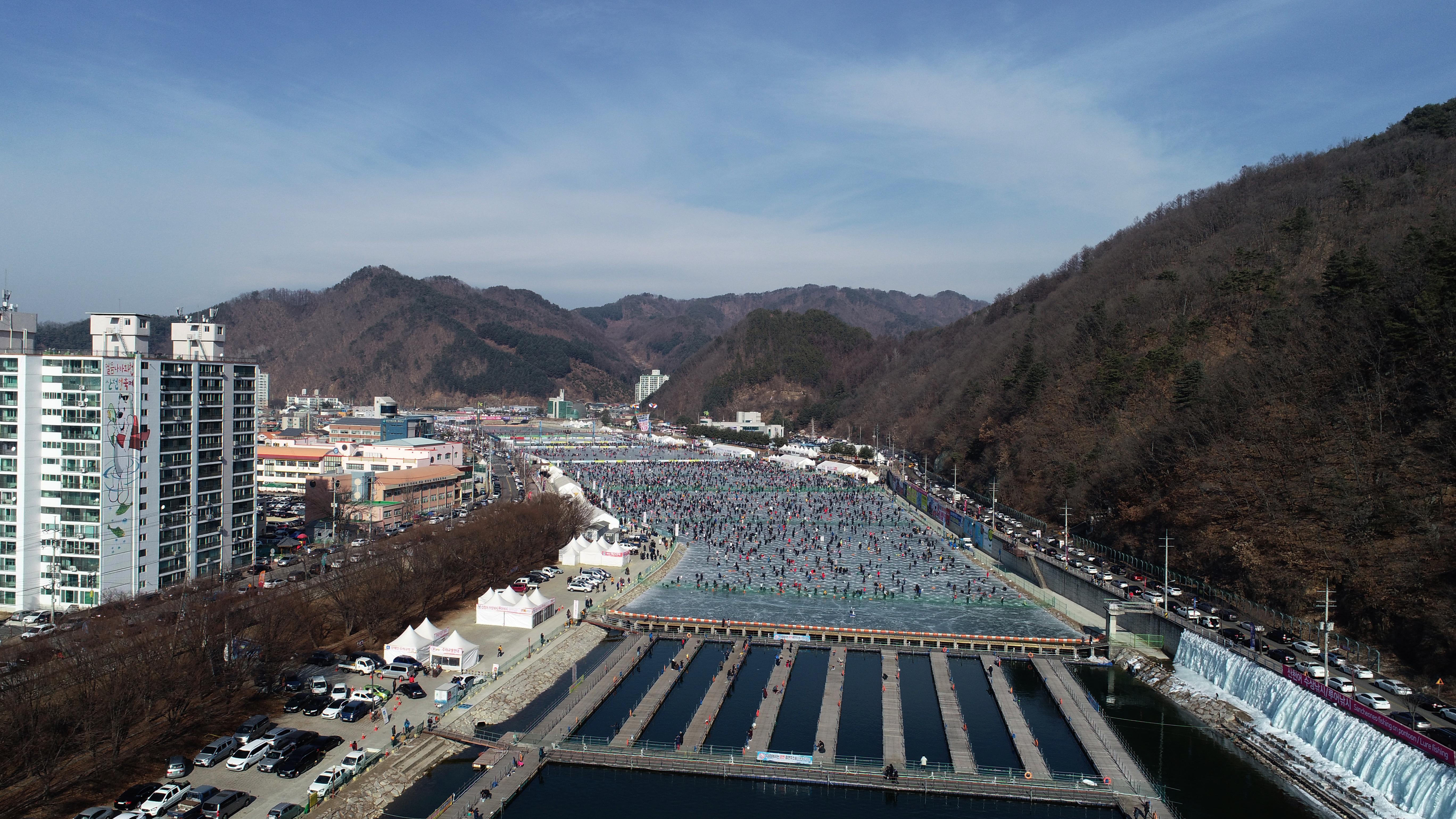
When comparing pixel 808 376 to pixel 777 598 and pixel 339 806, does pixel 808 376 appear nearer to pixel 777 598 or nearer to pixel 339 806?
pixel 777 598

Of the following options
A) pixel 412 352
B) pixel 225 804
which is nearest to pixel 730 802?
pixel 225 804

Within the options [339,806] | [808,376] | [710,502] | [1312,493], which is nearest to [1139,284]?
[710,502]

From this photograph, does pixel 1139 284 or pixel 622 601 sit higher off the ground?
pixel 1139 284

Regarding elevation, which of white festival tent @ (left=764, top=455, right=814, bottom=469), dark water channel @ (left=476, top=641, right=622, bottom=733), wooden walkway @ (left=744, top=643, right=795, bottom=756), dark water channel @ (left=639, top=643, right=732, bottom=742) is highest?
white festival tent @ (left=764, top=455, right=814, bottom=469)

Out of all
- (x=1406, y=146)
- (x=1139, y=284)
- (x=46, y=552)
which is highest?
(x=1406, y=146)

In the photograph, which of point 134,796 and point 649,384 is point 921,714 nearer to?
point 134,796

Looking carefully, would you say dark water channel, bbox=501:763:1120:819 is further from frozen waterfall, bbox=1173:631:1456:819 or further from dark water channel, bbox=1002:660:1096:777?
frozen waterfall, bbox=1173:631:1456:819

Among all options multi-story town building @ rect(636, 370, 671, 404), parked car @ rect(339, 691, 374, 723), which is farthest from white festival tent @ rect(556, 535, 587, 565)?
multi-story town building @ rect(636, 370, 671, 404)

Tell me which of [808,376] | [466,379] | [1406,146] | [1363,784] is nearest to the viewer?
[1363,784]
